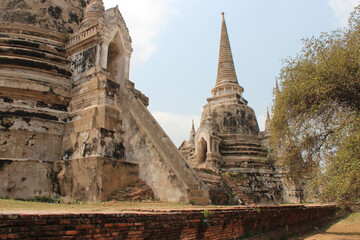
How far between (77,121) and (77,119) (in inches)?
4.1

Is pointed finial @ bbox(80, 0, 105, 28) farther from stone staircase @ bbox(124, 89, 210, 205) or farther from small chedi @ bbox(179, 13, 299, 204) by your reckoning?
small chedi @ bbox(179, 13, 299, 204)

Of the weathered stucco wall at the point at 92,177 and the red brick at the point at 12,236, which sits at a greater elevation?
the weathered stucco wall at the point at 92,177

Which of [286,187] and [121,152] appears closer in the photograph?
[121,152]

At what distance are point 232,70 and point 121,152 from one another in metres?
17.2

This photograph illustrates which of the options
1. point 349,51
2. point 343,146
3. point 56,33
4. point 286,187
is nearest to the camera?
point 343,146

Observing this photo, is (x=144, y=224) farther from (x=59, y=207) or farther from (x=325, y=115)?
(x=325, y=115)

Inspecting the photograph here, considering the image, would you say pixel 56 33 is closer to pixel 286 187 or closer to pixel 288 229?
pixel 288 229

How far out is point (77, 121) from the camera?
9.74 meters

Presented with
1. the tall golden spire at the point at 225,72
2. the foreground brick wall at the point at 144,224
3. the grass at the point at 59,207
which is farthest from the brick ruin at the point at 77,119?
the tall golden spire at the point at 225,72

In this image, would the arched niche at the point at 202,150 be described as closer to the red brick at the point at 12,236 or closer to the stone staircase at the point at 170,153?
the stone staircase at the point at 170,153

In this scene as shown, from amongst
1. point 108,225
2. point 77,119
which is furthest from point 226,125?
point 108,225

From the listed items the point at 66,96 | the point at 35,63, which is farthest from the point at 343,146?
the point at 35,63

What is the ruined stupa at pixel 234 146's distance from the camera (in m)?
18.5

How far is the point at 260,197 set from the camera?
58.6ft
